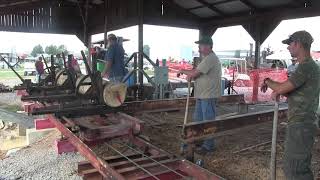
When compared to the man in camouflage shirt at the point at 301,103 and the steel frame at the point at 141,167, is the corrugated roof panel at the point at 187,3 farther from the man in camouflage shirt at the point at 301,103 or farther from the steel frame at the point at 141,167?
Answer: the man in camouflage shirt at the point at 301,103

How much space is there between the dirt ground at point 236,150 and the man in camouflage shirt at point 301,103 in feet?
3.72

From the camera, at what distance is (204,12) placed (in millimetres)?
13047

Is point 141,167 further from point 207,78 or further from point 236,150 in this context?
point 236,150

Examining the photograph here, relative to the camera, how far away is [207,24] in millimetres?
13523

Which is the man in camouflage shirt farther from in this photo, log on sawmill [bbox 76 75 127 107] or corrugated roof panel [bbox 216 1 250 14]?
corrugated roof panel [bbox 216 1 250 14]

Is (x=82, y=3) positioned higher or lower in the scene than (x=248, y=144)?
higher

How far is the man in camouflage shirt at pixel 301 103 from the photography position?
10.0ft

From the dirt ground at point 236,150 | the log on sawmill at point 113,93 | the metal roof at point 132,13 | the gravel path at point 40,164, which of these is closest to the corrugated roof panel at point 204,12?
the metal roof at point 132,13

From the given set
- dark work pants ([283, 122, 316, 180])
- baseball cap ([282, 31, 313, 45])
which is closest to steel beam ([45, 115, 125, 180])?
dark work pants ([283, 122, 316, 180])

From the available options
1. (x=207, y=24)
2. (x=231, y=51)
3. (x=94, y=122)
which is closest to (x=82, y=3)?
(x=207, y=24)

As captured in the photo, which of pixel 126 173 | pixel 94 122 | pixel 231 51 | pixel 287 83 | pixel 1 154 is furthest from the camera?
pixel 231 51

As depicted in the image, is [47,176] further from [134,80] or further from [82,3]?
[82,3]

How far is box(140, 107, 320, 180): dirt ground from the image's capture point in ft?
14.5

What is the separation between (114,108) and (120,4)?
354 inches
